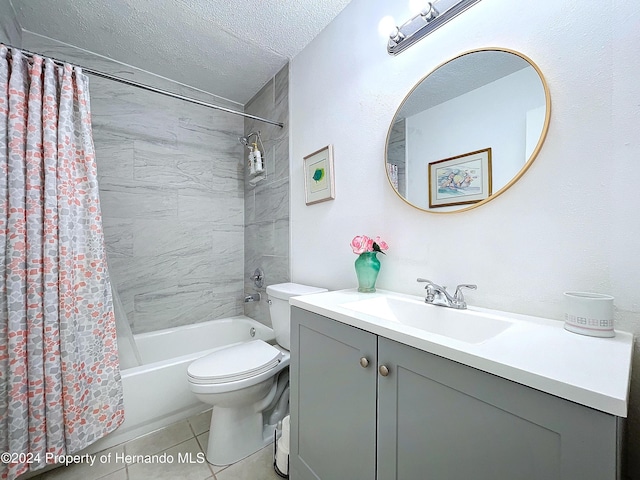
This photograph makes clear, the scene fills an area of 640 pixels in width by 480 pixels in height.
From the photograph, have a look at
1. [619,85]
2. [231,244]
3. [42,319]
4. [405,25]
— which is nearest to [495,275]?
[619,85]

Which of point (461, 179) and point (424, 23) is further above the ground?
point (424, 23)

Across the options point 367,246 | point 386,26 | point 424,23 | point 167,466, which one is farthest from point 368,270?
point 167,466

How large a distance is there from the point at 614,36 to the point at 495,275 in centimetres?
72

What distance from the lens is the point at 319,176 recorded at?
5.14 feet

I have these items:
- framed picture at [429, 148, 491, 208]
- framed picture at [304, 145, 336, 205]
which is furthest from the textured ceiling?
framed picture at [429, 148, 491, 208]

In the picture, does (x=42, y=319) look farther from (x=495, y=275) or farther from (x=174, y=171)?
(x=495, y=275)

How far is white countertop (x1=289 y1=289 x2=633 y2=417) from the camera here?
40cm

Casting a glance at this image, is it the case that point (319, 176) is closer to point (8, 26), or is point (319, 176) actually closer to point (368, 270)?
point (368, 270)

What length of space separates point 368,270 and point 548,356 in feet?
2.29

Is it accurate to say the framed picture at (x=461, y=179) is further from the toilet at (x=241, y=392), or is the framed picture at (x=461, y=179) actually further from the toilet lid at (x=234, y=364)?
the toilet lid at (x=234, y=364)

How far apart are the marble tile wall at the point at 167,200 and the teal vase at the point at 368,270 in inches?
61.9

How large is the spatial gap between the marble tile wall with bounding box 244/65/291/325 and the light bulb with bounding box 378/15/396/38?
33.0 inches

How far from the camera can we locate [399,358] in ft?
2.15

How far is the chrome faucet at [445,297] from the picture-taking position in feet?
2.93
